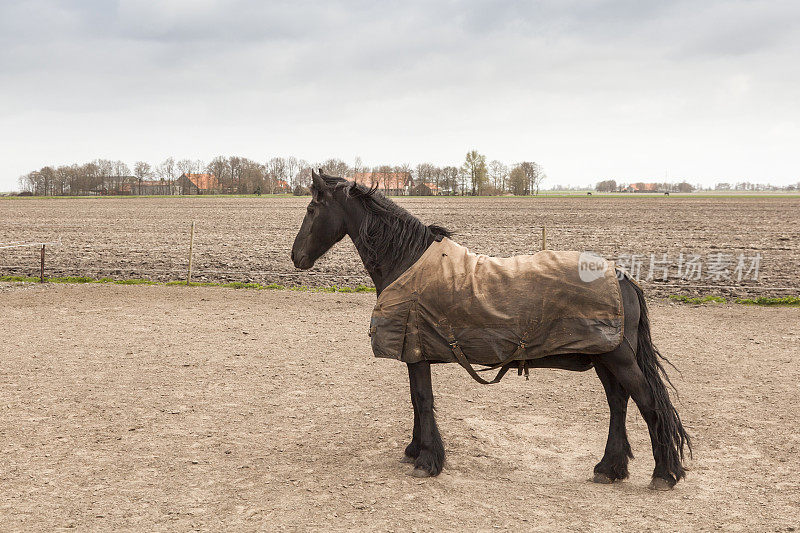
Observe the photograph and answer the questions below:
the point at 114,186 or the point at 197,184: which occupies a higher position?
the point at 197,184

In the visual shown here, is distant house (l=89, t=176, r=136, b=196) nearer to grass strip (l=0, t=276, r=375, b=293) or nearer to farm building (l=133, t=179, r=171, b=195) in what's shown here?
farm building (l=133, t=179, r=171, b=195)

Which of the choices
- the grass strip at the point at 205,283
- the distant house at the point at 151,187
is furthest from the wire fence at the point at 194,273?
the distant house at the point at 151,187

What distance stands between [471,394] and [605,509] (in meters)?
2.55

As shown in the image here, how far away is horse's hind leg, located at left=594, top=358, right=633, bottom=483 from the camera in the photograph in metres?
4.30

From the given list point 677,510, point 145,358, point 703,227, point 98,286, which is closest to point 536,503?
point 677,510

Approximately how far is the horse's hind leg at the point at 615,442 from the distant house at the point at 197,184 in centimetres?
11424

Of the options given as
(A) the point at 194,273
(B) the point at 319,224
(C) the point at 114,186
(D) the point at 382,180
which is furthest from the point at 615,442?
(C) the point at 114,186

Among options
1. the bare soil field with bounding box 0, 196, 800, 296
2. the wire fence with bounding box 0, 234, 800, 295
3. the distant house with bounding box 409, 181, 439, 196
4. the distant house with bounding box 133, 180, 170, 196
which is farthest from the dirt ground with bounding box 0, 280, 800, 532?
the distant house with bounding box 133, 180, 170, 196

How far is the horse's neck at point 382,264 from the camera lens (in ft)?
14.6

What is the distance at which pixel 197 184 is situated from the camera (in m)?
117

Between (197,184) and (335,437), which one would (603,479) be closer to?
(335,437)

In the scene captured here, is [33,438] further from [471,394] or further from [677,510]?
[677,510]

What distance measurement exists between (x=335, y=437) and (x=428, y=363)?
4.56 feet

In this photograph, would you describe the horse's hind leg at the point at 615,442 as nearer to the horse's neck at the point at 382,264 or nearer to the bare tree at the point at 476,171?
the horse's neck at the point at 382,264
